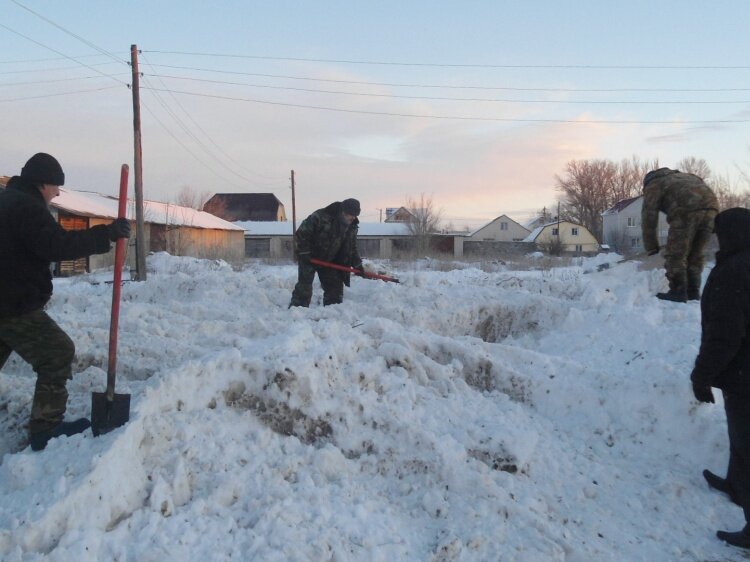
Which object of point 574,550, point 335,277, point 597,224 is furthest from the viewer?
point 597,224

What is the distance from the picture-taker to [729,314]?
2.97 metres

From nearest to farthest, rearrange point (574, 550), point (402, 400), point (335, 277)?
point (574, 550), point (402, 400), point (335, 277)

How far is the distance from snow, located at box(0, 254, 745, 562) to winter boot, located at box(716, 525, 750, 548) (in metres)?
0.08

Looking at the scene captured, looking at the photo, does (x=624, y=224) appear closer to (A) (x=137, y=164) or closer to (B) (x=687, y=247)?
(A) (x=137, y=164)

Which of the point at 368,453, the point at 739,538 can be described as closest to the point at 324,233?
the point at 368,453

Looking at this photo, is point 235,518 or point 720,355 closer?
point 235,518

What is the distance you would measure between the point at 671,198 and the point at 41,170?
6.31 meters

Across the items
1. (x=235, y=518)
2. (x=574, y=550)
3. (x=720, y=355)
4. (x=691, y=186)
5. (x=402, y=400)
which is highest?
(x=691, y=186)

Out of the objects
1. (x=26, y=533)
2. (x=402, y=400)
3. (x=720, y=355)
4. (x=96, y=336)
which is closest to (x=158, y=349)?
(x=96, y=336)

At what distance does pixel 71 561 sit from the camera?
7.32 feet

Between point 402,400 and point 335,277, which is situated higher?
point 335,277

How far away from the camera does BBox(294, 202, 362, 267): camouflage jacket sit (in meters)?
6.96

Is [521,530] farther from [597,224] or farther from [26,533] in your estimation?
[597,224]

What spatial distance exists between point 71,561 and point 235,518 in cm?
72
